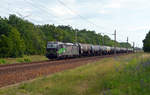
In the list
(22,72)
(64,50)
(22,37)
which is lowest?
(22,72)

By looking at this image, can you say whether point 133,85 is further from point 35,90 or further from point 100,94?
point 35,90

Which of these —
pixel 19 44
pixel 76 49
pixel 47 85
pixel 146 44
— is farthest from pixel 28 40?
pixel 47 85

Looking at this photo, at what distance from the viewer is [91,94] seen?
8.43m

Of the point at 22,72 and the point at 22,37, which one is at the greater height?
the point at 22,37

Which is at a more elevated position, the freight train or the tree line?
the tree line

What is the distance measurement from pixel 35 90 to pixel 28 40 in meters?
51.1

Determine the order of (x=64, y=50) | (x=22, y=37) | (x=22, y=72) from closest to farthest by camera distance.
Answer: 1. (x=22, y=72)
2. (x=64, y=50)
3. (x=22, y=37)

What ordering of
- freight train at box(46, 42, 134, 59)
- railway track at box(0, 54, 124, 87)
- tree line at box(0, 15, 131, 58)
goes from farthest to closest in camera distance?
tree line at box(0, 15, 131, 58)
freight train at box(46, 42, 134, 59)
railway track at box(0, 54, 124, 87)

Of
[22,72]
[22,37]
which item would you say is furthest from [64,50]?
[22,37]

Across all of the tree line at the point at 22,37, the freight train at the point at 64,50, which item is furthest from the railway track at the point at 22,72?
the tree line at the point at 22,37

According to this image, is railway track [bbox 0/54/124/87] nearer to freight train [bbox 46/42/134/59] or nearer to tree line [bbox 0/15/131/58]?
freight train [bbox 46/42/134/59]

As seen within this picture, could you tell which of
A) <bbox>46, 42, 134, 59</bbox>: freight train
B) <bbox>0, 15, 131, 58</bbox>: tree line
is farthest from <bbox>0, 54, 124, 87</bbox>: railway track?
<bbox>0, 15, 131, 58</bbox>: tree line

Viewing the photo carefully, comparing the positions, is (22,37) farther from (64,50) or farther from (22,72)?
(22,72)

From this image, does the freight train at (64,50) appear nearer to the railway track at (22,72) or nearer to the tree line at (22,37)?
the railway track at (22,72)
